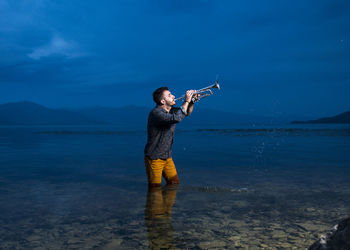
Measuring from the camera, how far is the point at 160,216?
13.6 ft

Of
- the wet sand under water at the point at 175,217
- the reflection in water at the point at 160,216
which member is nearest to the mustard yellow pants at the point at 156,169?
the reflection in water at the point at 160,216

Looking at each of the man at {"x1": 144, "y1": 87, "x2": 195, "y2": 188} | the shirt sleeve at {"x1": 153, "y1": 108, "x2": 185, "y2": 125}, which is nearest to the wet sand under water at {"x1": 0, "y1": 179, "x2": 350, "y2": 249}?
the man at {"x1": 144, "y1": 87, "x2": 195, "y2": 188}

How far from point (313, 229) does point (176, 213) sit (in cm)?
167

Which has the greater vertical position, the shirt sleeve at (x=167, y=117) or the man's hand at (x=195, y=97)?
the man's hand at (x=195, y=97)

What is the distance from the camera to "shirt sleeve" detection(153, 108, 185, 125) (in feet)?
16.7

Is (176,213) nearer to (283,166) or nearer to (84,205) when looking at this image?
(84,205)

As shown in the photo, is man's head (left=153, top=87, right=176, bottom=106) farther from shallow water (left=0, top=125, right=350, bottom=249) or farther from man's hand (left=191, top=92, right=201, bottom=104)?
shallow water (left=0, top=125, right=350, bottom=249)

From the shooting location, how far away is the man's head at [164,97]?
5.47m

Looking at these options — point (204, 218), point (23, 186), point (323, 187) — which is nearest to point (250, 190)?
point (323, 187)

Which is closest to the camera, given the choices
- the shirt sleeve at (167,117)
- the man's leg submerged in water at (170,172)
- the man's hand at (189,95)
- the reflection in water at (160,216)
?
the reflection in water at (160,216)

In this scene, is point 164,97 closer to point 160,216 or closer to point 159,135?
point 159,135

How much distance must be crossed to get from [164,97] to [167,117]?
1.57ft

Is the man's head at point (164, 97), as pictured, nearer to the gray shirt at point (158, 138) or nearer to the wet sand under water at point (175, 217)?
the gray shirt at point (158, 138)

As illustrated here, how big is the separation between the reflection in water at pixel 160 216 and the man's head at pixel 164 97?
150cm
